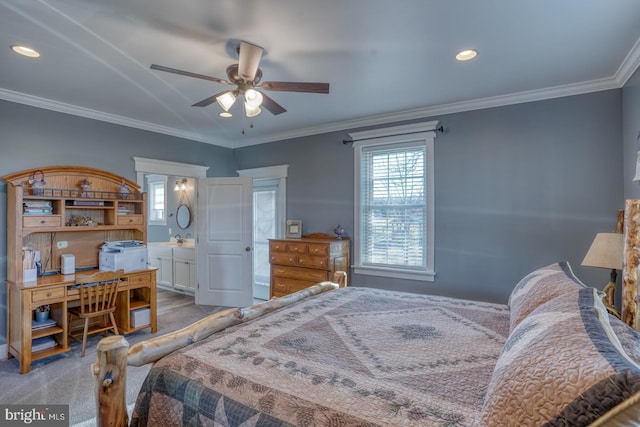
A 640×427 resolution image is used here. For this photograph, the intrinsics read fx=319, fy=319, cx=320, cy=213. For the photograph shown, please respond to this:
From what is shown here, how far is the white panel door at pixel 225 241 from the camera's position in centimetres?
474

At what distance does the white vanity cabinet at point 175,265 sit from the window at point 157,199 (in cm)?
69

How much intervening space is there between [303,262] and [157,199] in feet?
14.0

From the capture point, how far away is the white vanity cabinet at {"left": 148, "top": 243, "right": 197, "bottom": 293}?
5.38m

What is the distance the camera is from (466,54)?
2.45 metres

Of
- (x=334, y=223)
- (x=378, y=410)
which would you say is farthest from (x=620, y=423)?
(x=334, y=223)

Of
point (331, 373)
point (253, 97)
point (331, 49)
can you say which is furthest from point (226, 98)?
point (331, 373)

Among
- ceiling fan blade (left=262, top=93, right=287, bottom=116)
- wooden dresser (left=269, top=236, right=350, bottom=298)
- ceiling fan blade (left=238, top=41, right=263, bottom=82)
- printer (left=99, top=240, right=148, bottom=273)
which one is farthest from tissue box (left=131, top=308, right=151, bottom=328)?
ceiling fan blade (left=238, top=41, right=263, bottom=82)

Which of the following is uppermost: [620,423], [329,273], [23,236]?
[23,236]

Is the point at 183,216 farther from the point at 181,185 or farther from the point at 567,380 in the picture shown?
the point at 567,380

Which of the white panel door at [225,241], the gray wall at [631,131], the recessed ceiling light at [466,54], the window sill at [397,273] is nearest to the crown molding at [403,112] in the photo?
the gray wall at [631,131]

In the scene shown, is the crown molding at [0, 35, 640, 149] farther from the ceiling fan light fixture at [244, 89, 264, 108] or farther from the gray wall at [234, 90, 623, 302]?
the ceiling fan light fixture at [244, 89, 264, 108]

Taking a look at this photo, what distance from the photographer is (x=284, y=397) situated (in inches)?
42.0

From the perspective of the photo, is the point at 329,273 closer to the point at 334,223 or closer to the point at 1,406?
the point at 334,223

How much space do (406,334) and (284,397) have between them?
799mm
